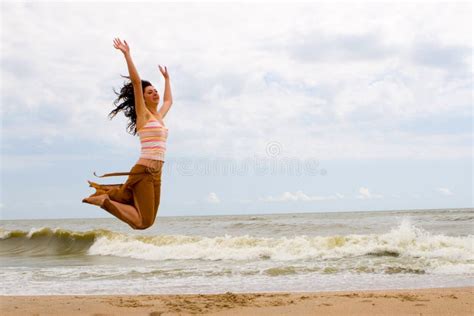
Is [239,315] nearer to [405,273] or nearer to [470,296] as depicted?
[470,296]

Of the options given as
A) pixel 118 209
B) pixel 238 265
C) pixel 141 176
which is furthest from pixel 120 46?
pixel 238 265

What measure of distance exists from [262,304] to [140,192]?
597 centimetres

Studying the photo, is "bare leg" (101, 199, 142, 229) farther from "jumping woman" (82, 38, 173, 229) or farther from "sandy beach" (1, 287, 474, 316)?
"sandy beach" (1, 287, 474, 316)

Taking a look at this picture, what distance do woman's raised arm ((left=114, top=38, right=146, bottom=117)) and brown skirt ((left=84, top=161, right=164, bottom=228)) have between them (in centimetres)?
41

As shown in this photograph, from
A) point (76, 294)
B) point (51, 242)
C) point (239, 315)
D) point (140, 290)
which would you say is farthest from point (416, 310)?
point (51, 242)

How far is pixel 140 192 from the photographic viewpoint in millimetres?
3764

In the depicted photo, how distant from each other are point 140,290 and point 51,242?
17211 mm

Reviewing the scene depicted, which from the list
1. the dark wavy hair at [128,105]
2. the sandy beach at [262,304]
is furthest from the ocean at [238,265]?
the dark wavy hair at [128,105]

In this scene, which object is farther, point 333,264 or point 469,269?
point 333,264

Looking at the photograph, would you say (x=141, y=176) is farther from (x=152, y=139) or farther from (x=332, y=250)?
(x=332, y=250)

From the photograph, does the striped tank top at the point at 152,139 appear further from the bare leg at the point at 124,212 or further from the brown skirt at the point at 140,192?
the bare leg at the point at 124,212

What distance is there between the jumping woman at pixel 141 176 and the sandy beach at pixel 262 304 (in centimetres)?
529

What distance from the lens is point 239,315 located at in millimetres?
8438

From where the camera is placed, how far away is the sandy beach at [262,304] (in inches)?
336
